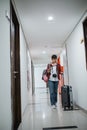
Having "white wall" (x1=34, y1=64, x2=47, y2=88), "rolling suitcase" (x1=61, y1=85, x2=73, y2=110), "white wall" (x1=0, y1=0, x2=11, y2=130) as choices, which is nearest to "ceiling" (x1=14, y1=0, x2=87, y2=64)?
"white wall" (x1=0, y1=0, x2=11, y2=130)

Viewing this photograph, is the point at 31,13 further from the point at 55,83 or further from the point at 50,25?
the point at 55,83

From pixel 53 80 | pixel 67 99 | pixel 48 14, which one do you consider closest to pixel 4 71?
pixel 48 14

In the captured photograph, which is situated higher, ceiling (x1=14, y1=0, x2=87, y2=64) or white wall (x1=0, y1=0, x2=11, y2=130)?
→ ceiling (x1=14, y1=0, x2=87, y2=64)

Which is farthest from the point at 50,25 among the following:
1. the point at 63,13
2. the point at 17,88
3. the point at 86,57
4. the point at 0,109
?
the point at 0,109

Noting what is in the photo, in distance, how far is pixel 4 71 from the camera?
2135 mm

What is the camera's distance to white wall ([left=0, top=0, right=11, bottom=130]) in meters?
2.02

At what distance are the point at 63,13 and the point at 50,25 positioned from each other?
863mm

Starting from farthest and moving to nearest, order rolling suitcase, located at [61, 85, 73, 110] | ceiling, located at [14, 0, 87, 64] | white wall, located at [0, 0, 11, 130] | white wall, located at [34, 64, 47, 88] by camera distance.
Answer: white wall, located at [34, 64, 47, 88]
rolling suitcase, located at [61, 85, 73, 110]
ceiling, located at [14, 0, 87, 64]
white wall, located at [0, 0, 11, 130]

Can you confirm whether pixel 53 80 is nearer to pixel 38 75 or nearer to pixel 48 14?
pixel 48 14

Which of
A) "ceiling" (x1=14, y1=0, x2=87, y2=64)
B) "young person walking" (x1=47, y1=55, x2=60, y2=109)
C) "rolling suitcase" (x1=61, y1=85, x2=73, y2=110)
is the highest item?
"ceiling" (x1=14, y1=0, x2=87, y2=64)

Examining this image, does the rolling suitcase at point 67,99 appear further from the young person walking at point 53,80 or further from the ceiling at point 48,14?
the ceiling at point 48,14

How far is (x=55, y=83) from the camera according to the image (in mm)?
4785

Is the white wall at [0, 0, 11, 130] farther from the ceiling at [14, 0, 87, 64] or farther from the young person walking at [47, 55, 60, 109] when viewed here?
the young person walking at [47, 55, 60, 109]

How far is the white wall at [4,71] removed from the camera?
2.02 metres
